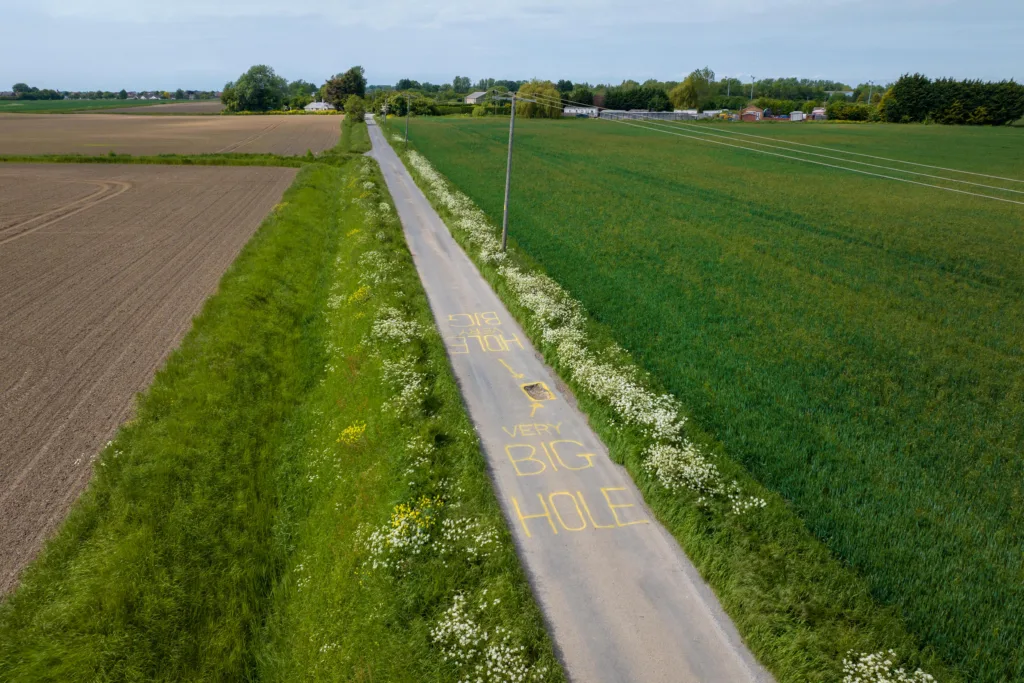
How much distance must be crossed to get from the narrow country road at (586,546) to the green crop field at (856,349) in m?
3.04

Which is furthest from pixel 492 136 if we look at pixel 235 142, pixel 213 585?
Result: pixel 213 585

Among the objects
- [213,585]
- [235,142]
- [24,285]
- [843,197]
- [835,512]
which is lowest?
[213,585]

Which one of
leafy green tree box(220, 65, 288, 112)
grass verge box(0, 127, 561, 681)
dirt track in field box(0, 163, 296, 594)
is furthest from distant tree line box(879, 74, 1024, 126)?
leafy green tree box(220, 65, 288, 112)

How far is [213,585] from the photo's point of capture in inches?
419

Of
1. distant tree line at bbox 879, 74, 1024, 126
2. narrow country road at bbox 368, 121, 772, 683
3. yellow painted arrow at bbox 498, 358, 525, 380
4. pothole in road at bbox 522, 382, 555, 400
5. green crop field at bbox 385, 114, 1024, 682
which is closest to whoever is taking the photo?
narrow country road at bbox 368, 121, 772, 683

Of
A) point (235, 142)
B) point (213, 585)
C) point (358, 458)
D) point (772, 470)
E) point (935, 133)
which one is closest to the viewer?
point (213, 585)

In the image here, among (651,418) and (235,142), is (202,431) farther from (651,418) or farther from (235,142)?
(235,142)

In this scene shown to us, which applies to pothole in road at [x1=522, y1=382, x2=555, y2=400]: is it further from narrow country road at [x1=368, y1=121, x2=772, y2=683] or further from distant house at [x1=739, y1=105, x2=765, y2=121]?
distant house at [x1=739, y1=105, x2=765, y2=121]

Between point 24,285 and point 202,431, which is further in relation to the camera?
point 24,285

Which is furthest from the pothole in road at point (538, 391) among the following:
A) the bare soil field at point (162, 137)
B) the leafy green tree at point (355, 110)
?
the leafy green tree at point (355, 110)

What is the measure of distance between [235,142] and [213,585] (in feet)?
296

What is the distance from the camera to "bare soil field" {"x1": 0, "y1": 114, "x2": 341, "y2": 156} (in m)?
74.3

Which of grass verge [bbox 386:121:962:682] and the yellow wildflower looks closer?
grass verge [bbox 386:121:962:682]

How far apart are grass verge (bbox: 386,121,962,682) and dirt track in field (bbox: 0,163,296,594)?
41.9ft
